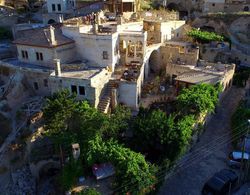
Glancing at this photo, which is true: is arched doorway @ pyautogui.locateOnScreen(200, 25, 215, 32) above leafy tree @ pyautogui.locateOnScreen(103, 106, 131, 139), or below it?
above

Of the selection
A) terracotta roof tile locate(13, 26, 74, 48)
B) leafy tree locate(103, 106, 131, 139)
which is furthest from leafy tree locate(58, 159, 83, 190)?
terracotta roof tile locate(13, 26, 74, 48)

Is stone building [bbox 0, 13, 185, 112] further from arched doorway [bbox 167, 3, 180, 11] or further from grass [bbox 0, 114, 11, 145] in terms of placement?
arched doorway [bbox 167, 3, 180, 11]

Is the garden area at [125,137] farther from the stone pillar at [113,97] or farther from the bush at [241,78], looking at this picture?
the bush at [241,78]

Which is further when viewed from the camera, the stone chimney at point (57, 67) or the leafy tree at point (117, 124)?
the stone chimney at point (57, 67)

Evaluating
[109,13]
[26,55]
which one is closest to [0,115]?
[26,55]

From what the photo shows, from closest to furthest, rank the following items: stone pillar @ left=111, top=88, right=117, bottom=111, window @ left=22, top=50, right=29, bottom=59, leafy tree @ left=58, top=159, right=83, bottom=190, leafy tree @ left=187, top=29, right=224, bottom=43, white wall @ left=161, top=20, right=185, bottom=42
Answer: leafy tree @ left=58, top=159, right=83, bottom=190
stone pillar @ left=111, top=88, right=117, bottom=111
window @ left=22, top=50, right=29, bottom=59
white wall @ left=161, top=20, right=185, bottom=42
leafy tree @ left=187, top=29, right=224, bottom=43

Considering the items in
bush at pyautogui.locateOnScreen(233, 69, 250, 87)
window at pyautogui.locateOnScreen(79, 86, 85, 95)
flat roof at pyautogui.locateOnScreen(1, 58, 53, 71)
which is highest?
flat roof at pyautogui.locateOnScreen(1, 58, 53, 71)

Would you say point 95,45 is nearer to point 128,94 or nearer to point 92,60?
point 92,60

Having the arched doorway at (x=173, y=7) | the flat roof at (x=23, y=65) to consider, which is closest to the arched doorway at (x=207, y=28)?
the arched doorway at (x=173, y=7)
